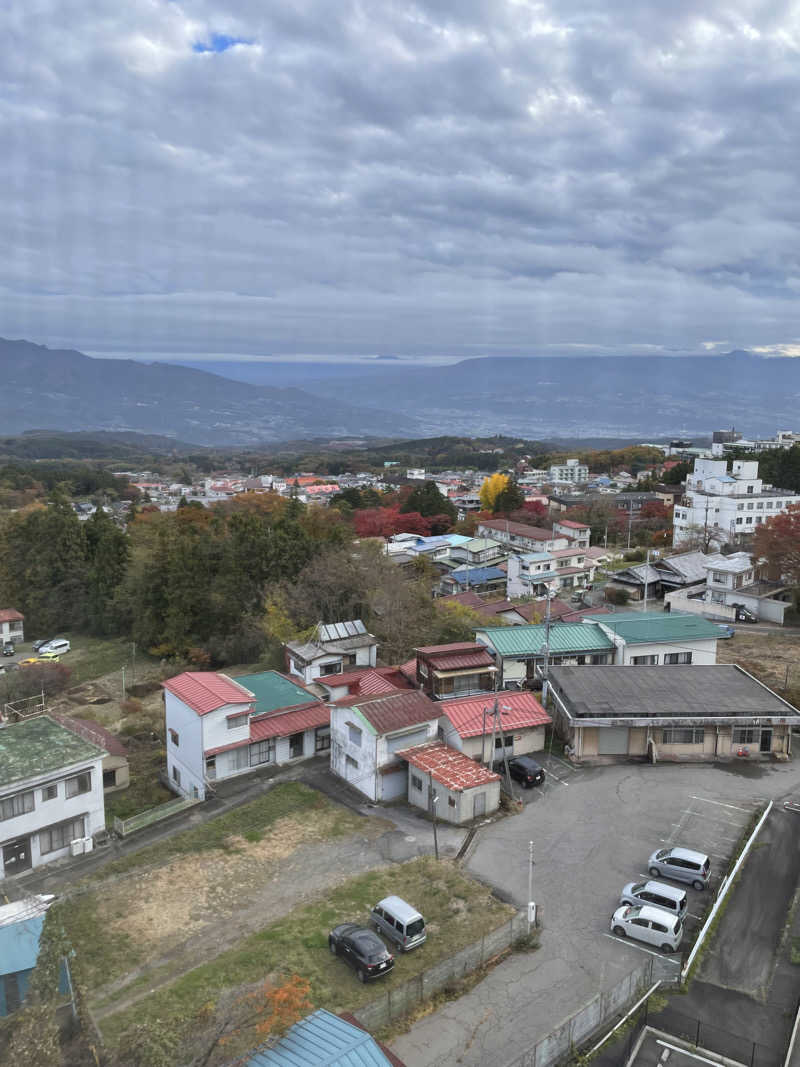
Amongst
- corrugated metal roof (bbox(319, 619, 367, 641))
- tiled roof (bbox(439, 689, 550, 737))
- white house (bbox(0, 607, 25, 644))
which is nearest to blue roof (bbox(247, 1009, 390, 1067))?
tiled roof (bbox(439, 689, 550, 737))

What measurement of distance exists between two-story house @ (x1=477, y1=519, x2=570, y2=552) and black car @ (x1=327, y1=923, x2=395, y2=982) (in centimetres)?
3606

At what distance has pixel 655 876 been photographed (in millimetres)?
14875

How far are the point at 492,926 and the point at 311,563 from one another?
23.7 meters

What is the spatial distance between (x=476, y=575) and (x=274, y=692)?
77.8 feet

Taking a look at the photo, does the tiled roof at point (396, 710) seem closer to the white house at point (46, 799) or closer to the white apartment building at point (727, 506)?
the white house at point (46, 799)

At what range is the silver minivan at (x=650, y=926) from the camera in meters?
12.5

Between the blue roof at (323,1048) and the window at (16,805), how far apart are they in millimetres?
9578

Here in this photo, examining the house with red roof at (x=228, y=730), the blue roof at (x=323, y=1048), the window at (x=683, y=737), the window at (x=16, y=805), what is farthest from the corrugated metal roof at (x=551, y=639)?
the blue roof at (x=323, y=1048)

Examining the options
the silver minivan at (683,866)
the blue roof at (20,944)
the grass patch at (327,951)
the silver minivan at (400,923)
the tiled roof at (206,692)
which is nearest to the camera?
the blue roof at (20,944)

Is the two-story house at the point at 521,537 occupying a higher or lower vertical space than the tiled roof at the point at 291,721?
higher

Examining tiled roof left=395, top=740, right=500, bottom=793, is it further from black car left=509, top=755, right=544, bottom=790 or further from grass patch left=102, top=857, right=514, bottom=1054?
grass patch left=102, top=857, right=514, bottom=1054

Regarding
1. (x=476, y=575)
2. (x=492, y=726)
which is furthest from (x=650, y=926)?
(x=476, y=575)

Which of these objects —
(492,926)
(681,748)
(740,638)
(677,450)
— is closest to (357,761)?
(492,926)

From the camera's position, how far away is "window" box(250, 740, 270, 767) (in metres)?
20.5
